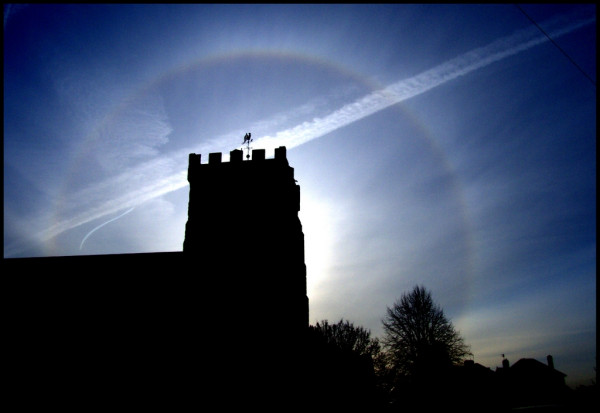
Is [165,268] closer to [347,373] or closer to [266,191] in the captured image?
[266,191]

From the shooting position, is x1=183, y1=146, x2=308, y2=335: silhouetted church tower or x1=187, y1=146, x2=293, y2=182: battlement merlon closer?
x1=183, y1=146, x2=308, y2=335: silhouetted church tower

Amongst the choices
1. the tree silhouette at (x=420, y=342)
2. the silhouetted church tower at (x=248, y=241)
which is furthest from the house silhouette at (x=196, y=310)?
the tree silhouette at (x=420, y=342)

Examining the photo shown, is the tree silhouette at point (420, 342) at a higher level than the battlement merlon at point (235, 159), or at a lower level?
lower

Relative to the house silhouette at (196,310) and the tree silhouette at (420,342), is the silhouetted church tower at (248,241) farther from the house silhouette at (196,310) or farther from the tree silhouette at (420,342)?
the tree silhouette at (420,342)

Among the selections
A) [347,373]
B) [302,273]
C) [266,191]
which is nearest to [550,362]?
[347,373]

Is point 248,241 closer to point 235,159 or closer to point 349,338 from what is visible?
point 235,159

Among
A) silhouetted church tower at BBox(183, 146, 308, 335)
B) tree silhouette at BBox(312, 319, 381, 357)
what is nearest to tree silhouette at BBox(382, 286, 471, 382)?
tree silhouette at BBox(312, 319, 381, 357)

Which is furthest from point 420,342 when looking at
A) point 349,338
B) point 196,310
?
point 196,310

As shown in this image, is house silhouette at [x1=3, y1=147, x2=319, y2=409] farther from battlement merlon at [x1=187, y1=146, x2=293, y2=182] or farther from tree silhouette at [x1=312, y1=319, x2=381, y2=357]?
tree silhouette at [x1=312, y1=319, x2=381, y2=357]
